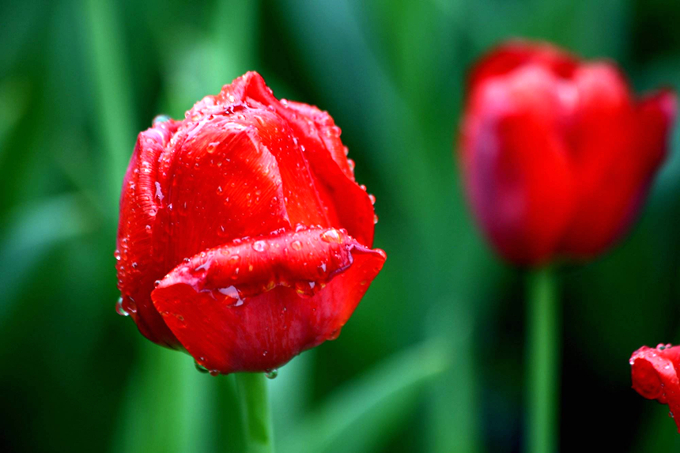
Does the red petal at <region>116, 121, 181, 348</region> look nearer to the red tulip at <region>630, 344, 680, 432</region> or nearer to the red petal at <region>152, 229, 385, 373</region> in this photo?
the red petal at <region>152, 229, 385, 373</region>

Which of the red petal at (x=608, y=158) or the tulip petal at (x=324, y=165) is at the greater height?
the red petal at (x=608, y=158)

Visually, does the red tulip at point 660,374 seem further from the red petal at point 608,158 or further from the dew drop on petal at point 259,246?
the red petal at point 608,158

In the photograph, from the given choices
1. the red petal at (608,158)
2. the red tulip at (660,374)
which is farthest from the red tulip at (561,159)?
the red tulip at (660,374)

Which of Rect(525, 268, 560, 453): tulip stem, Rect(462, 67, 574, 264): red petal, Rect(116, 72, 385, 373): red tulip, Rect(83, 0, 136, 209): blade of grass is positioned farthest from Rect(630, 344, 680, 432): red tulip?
Rect(83, 0, 136, 209): blade of grass

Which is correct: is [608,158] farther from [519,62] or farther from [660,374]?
[660,374]

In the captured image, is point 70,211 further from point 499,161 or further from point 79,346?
point 499,161

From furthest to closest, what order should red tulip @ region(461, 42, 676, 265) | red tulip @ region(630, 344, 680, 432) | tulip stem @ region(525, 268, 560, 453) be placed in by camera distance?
red tulip @ region(461, 42, 676, 265), tulip stem @ region(525, 268, 560, 453), red tulip @ region(630, 344, 680, 432)

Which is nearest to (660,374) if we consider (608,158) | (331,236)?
(331,236)

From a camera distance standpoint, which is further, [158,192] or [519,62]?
[519,62]
